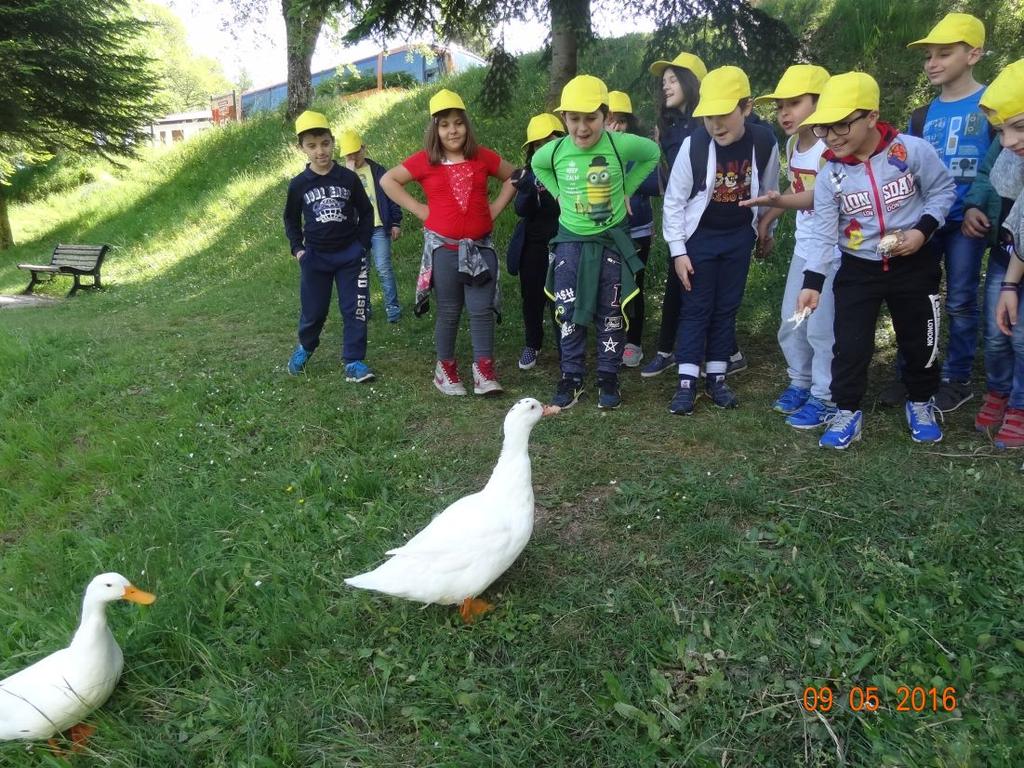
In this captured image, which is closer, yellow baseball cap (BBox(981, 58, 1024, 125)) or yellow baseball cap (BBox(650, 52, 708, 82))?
yellow baseball cap (BBox(981, 58, 1024, 125))

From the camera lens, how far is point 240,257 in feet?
39.5

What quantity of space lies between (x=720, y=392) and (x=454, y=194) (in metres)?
2.32

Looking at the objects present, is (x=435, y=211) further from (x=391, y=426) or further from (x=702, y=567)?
(x=702, y=567)

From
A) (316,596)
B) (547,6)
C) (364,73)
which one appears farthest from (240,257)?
(364,73)

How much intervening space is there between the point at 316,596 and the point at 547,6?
522cm

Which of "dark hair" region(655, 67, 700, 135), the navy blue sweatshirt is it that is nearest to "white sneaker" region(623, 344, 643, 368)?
"dark hair" region(655, 67, 700, 135)

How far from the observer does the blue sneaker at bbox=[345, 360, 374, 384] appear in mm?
5727

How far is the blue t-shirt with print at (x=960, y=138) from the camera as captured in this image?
150 inches

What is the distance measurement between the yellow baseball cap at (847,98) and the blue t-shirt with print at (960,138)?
84 centimetres

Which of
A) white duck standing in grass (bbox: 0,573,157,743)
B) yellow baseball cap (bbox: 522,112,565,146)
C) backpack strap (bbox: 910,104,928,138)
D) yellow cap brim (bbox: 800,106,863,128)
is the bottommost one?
white duck standing in grass (bbox: 0,573,157,743)

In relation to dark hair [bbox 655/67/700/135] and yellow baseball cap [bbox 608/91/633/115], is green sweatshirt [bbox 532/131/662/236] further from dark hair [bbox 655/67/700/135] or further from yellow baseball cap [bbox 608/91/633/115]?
yellow baseball cap [bbox 608/91/633/115]

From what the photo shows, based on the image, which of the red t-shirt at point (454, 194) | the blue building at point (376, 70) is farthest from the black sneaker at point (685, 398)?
the blue building at point (376, 70)

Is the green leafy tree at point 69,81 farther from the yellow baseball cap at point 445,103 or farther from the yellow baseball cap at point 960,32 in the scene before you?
the yellow baseball cap at point 960,32

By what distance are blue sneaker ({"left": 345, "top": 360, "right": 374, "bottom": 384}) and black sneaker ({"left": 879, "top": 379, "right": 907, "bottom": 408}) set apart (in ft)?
12.4
